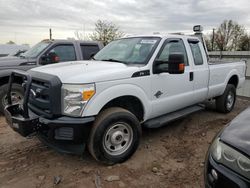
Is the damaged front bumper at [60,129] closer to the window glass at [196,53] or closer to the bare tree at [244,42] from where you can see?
the window glass at [196,53]

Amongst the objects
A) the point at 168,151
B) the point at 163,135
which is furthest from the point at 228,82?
the point at 168,151

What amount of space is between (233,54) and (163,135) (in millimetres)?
6415

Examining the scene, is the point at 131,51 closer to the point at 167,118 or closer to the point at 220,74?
the point at 167,118

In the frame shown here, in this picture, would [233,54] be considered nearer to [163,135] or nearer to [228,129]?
[163,135]

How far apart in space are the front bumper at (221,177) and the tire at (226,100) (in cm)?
451

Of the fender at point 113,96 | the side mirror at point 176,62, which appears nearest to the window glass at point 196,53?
the side mirror at point 176,62

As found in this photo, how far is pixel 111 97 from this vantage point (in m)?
3.36

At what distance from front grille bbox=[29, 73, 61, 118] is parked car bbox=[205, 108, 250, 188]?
6.43 ft

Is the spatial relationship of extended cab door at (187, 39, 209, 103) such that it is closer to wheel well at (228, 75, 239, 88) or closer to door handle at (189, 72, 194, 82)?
door handle at (189, 72, 194, 82)

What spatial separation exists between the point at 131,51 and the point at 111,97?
4.07 feet

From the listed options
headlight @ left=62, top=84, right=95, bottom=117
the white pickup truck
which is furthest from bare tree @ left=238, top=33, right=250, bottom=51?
headlight @ left=62, top=84, right=95, bottom=117

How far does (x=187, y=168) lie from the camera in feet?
11.4

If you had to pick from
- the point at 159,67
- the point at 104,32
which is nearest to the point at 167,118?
the point at 159,67

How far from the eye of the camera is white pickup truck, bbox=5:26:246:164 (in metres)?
3.09
